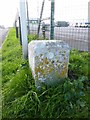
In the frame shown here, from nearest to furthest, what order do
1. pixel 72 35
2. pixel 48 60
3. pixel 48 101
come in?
1. pixel 48 101
2. pixel 48 60
3. pixel 72 35

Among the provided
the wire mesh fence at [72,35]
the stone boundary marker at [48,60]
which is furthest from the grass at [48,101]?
the wire mesh fence at [72,35]

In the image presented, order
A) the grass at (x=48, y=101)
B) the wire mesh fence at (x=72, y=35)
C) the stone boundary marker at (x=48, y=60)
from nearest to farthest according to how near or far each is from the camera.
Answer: the grass at (x=48, y=101), the stone boundary marker at (x=48, y=60), the wire mesh fence at (x=72, y=35)

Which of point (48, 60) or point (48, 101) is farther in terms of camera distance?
point (48, 60)

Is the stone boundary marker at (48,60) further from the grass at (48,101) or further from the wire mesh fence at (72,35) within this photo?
the wire mesh fence at (72,35)

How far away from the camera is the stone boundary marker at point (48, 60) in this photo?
9.02 feet

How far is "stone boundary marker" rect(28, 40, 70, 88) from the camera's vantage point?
2750 millimetres

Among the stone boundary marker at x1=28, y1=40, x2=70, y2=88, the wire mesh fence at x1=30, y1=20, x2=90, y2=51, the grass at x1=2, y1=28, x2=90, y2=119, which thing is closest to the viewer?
the grass at x1=2, y1=28, x2=90, y2=119

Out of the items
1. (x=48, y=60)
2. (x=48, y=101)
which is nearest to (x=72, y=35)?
(x=48, y=60)

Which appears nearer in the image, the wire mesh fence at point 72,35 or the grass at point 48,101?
the grass at point 48,101

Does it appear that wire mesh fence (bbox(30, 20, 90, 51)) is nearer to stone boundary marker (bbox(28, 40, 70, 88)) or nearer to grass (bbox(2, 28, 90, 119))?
stone boundary marker (bbox(28, 40, 70, 88))

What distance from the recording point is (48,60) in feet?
9.13

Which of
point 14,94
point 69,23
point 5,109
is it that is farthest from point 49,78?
point 69,23

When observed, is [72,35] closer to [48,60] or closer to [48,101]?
[48,60]

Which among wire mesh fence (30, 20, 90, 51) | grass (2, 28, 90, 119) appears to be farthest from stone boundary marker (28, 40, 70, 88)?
wire mesh fence (30, 20, 90, 51)
